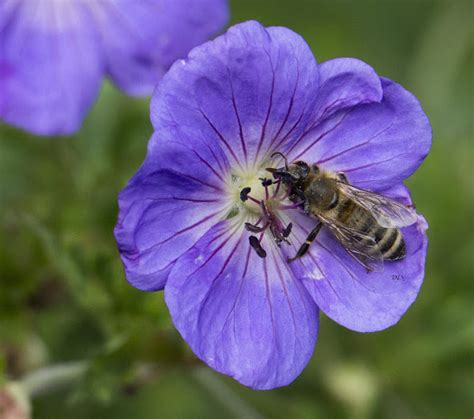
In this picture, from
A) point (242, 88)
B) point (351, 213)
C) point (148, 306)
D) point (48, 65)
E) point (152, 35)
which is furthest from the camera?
point (152, 35)

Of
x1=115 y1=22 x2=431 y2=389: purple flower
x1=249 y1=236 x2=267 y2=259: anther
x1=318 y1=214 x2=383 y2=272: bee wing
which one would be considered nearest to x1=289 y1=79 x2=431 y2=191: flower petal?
x1=115 y1=22 x2=431 y2=389: purple flower

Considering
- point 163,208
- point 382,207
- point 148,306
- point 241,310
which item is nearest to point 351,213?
point 382,207

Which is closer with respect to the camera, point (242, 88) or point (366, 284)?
point (242, 88)

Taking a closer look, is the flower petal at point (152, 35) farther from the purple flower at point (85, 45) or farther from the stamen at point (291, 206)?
the stamen at point (291, 206)

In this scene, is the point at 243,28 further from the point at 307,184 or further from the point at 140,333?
the point at 140,333

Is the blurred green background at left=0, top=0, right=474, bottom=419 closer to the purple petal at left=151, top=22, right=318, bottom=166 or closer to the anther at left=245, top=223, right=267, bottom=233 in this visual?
the anther at left=245, top=223, right=267, bottom=233

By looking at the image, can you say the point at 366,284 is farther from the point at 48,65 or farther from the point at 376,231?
the point at 48,65
